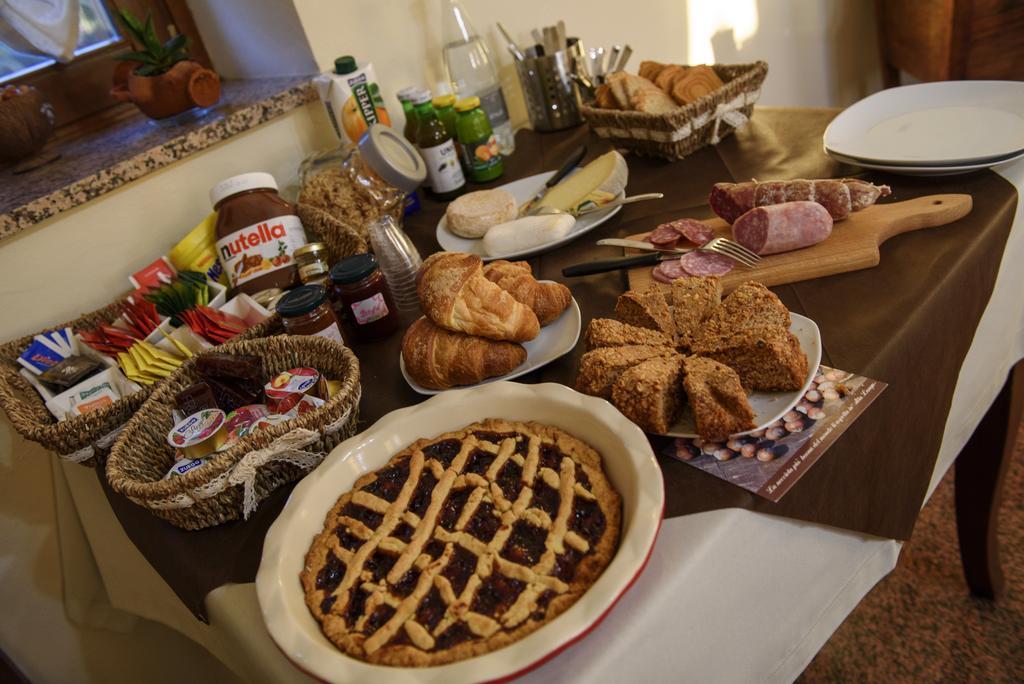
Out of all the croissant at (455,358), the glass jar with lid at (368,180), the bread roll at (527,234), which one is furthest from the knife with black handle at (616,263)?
the glass jar with lid at (368,180)

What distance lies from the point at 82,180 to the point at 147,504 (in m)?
0.85

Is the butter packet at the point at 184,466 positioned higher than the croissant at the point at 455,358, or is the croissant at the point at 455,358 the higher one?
the butter packet at the point at 184,466

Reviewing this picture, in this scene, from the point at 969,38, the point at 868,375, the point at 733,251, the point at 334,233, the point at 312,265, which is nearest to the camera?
the point at 868,375

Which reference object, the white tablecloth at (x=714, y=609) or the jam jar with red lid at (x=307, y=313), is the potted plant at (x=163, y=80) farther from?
the white tablecloth at (x=714, y=609)

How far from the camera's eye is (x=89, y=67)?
1566 mm

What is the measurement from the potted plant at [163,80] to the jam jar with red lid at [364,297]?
0.70 metres

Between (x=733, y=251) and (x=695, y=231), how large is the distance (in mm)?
93

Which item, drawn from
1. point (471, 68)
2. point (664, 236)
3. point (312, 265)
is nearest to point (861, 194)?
point (664, 236)

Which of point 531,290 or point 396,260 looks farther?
point 396,260

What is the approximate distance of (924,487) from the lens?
89 centimetres

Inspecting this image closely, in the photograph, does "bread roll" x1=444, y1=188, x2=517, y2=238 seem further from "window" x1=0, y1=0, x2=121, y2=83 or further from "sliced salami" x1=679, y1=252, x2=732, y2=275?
"window" x1=0, y1=0, x2=121, y2=83

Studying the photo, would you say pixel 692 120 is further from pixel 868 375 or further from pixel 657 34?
pixel 657 34

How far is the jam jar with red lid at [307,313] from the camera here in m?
0.94

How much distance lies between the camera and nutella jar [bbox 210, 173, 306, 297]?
1208mm
